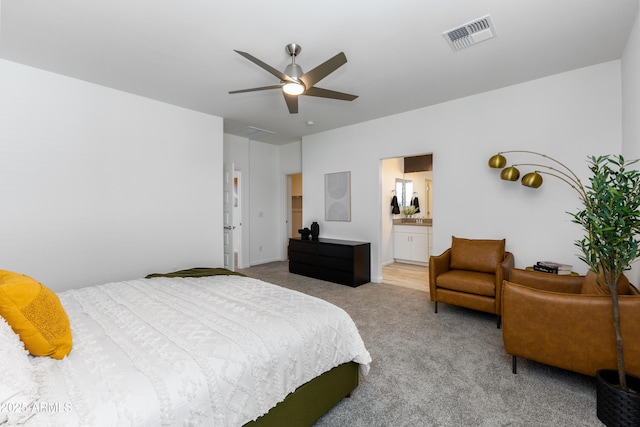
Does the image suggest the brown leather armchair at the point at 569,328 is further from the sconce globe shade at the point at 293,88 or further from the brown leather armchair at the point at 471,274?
the sconce globe shade at the point at 293,88

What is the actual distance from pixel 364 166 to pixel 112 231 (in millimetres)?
3819

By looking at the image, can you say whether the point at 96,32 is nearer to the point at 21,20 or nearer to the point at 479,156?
the point at 21,20

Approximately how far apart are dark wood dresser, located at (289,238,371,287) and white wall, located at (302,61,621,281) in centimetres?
27

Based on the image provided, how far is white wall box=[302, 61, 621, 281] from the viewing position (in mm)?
3045

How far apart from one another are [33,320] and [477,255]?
388 cm

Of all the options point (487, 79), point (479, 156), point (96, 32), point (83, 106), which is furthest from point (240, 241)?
point (487, 79)

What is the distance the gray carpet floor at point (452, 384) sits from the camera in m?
1.72

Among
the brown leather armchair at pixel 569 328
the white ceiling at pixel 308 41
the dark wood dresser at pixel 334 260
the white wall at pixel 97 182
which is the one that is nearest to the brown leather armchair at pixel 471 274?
the brown leather armchair at pixel 569 328

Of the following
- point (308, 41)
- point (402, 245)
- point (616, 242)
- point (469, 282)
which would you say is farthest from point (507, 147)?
point (402, 245)

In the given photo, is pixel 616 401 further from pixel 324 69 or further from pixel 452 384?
pixel 324 69

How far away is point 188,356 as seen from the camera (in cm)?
122

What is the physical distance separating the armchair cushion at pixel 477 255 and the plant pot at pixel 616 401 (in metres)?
1.57

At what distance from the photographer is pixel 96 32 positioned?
7.88ft

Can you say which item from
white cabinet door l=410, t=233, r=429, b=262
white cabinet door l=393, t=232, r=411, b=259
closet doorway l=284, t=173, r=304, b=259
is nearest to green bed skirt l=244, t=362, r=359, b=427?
white cabinet door l=410, t=233, r=429, b=262
